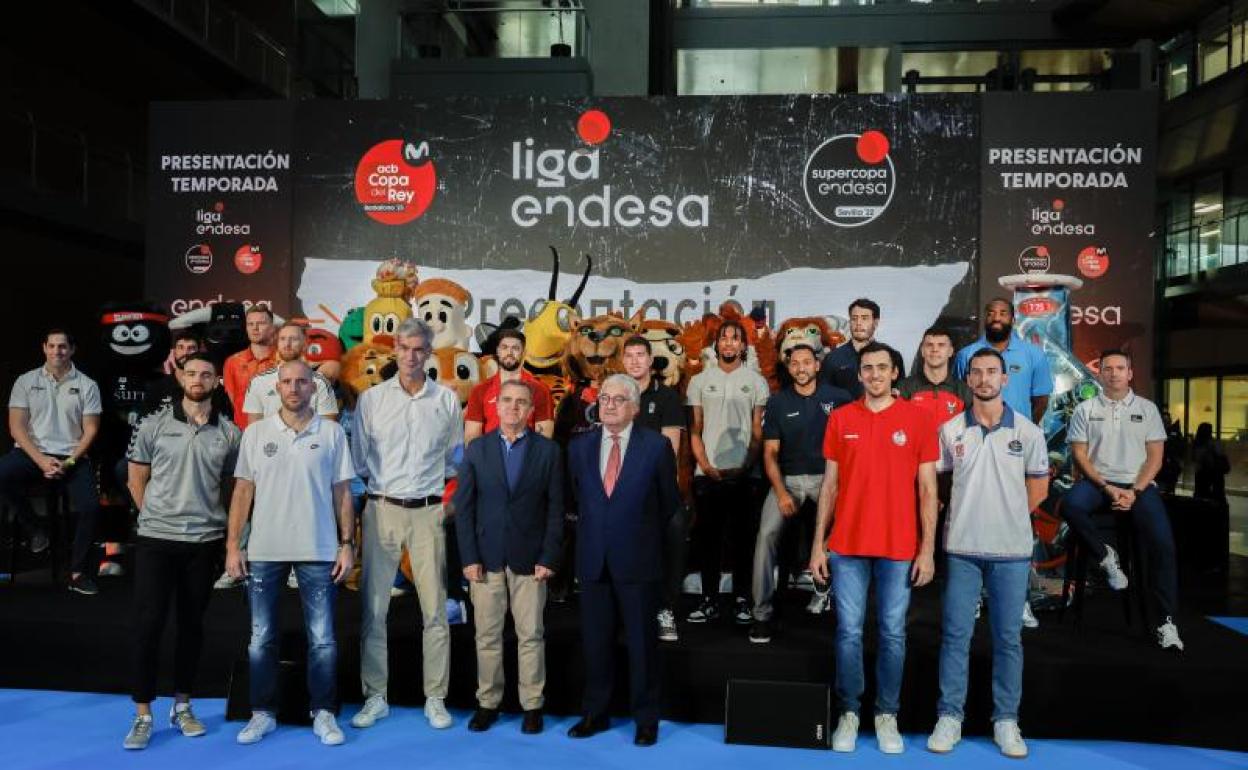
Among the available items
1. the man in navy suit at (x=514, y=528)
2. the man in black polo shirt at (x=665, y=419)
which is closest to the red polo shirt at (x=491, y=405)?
the man in black polo shirt at (x=665, y=419)

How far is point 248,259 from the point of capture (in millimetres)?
7172

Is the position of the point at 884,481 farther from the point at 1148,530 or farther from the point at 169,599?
the point at 169,599

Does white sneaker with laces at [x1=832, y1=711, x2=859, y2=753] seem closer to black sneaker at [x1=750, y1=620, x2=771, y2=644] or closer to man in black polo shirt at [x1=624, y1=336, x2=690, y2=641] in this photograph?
black sneaker at [x1=750, y1=620, x2=771, y2=644]

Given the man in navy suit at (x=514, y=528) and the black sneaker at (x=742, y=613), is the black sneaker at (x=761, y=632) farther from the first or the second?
the man in navy suit at (x=514, y=528)

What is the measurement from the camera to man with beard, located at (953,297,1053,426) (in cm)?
493

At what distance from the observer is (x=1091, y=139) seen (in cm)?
663

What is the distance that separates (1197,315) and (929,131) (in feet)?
Answer: 32.0

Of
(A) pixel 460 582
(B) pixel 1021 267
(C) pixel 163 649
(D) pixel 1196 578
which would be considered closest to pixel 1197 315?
(D) pixel 1196 578

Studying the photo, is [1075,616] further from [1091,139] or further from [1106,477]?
[1091,139]

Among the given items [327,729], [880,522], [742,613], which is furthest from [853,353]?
[327,729]

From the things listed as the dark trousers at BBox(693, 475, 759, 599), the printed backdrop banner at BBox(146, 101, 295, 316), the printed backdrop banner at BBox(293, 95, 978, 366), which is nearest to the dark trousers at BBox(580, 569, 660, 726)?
the dark trousers at BBox(693, 475, 759, 599)

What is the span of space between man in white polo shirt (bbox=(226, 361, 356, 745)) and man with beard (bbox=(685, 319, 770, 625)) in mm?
1649

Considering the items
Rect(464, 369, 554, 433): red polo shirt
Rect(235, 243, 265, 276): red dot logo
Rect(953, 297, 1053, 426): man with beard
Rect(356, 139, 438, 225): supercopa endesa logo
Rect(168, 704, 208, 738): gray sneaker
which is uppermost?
Rect(356, 139, 438, 225): supercopa endesa logo

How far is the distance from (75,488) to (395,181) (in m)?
2.99
